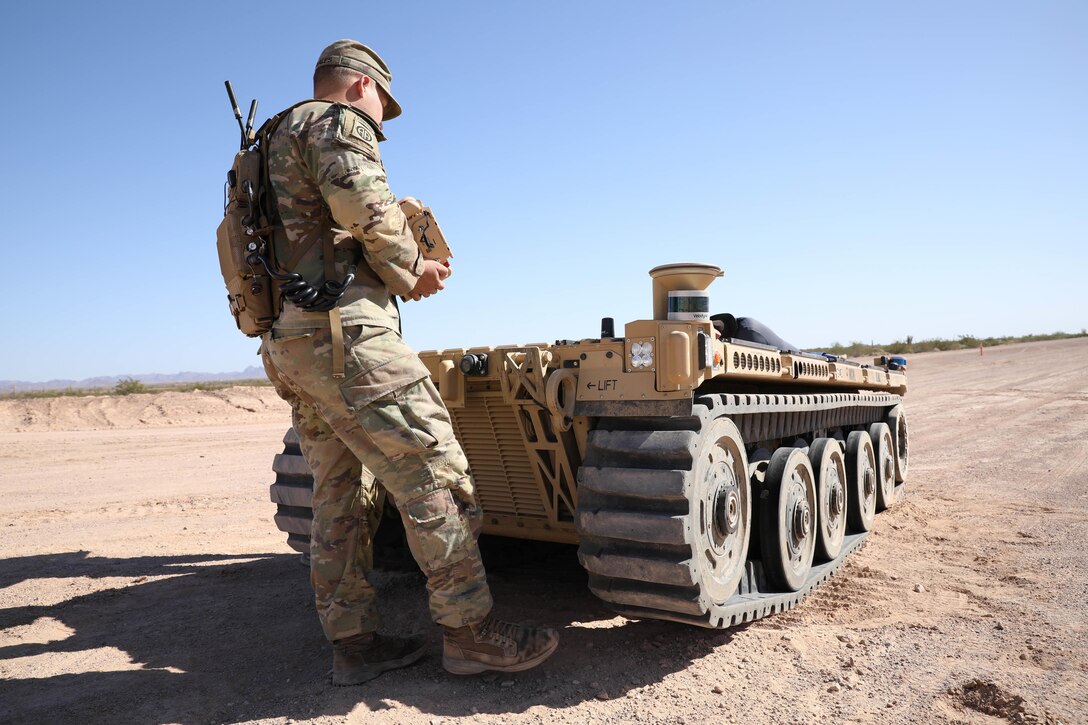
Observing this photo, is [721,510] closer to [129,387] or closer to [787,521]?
[787,521]

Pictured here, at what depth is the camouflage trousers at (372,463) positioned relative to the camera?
3.12 meters

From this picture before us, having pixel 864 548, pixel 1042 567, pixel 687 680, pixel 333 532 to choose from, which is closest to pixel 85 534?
pixel 333 532

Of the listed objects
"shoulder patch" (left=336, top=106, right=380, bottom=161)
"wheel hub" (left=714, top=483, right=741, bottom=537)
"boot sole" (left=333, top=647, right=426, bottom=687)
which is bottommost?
"boot sole" (left=333, top=647, right=426, bottom=687)

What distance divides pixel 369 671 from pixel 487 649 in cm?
55

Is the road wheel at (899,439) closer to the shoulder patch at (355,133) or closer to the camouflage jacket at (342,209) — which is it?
the camouflage jacket at (342,209)

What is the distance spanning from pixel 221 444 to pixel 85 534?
23.8ft

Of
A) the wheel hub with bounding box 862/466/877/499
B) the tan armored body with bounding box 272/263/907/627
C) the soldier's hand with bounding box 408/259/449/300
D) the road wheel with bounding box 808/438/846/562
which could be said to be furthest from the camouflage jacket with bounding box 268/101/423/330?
the wheel hub with bounding box 862/466/877/499

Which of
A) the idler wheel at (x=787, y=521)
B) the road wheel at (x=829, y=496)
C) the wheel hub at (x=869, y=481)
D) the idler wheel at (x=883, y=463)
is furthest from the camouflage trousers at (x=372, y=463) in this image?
the idler wheel at (x=883, y=463)

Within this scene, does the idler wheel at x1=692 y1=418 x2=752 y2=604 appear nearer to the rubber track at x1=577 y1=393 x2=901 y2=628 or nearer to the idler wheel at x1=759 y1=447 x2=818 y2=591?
the rubber track at x1=577 y1=393 x2=901 y2=628

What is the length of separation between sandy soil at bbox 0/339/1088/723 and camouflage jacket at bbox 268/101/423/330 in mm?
1610

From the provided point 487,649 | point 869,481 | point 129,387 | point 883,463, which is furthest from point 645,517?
point 129,387

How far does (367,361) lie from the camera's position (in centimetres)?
312

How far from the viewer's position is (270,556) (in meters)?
6.15

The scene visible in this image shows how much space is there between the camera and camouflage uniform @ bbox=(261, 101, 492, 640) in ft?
10.2
